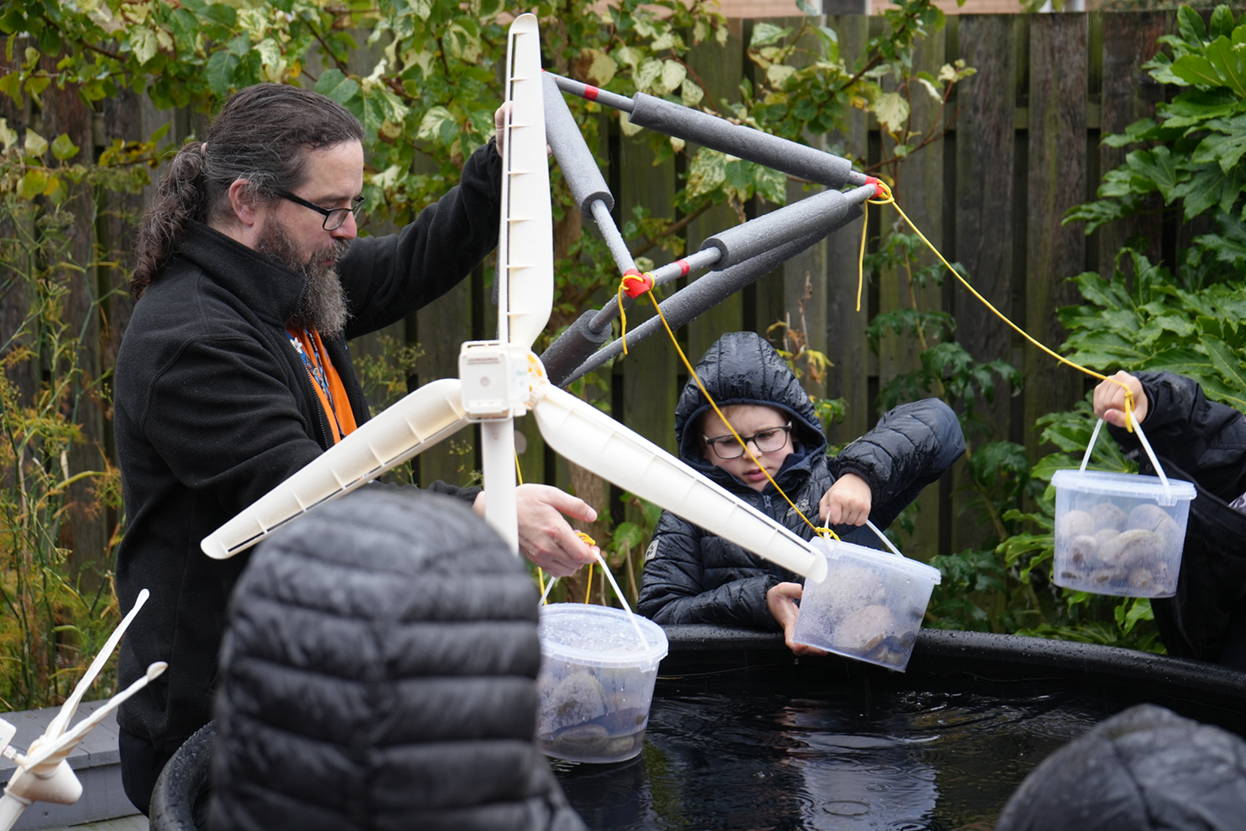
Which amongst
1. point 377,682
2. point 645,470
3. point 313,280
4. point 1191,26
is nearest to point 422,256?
point 313,280

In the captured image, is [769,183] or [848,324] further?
[848,324]

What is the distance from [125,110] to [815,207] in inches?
148

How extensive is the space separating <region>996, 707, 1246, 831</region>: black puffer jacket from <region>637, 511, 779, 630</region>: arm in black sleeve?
84.4 inches

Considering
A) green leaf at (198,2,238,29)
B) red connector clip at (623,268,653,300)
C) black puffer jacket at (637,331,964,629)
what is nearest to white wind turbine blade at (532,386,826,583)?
red connector clip at (623,268,653,300)

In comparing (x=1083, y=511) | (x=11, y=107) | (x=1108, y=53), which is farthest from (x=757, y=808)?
(x=11, y=107)

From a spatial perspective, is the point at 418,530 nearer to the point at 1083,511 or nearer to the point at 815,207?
the point at 815,207

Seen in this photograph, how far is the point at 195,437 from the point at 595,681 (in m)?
0.83

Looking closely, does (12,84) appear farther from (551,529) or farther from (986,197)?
(986,197)

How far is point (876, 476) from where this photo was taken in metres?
2.55

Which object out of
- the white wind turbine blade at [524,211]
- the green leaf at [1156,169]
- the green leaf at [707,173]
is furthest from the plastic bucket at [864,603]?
the green leaf at [1156,169]

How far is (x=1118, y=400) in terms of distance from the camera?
219cm

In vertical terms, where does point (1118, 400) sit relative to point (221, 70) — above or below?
below

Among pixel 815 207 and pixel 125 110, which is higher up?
pixel 125 110

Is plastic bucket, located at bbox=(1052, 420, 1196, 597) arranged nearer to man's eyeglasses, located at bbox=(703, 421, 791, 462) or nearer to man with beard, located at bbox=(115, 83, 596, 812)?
man's eyeglasses, located at bbox=(703, 421, 791, 462)
